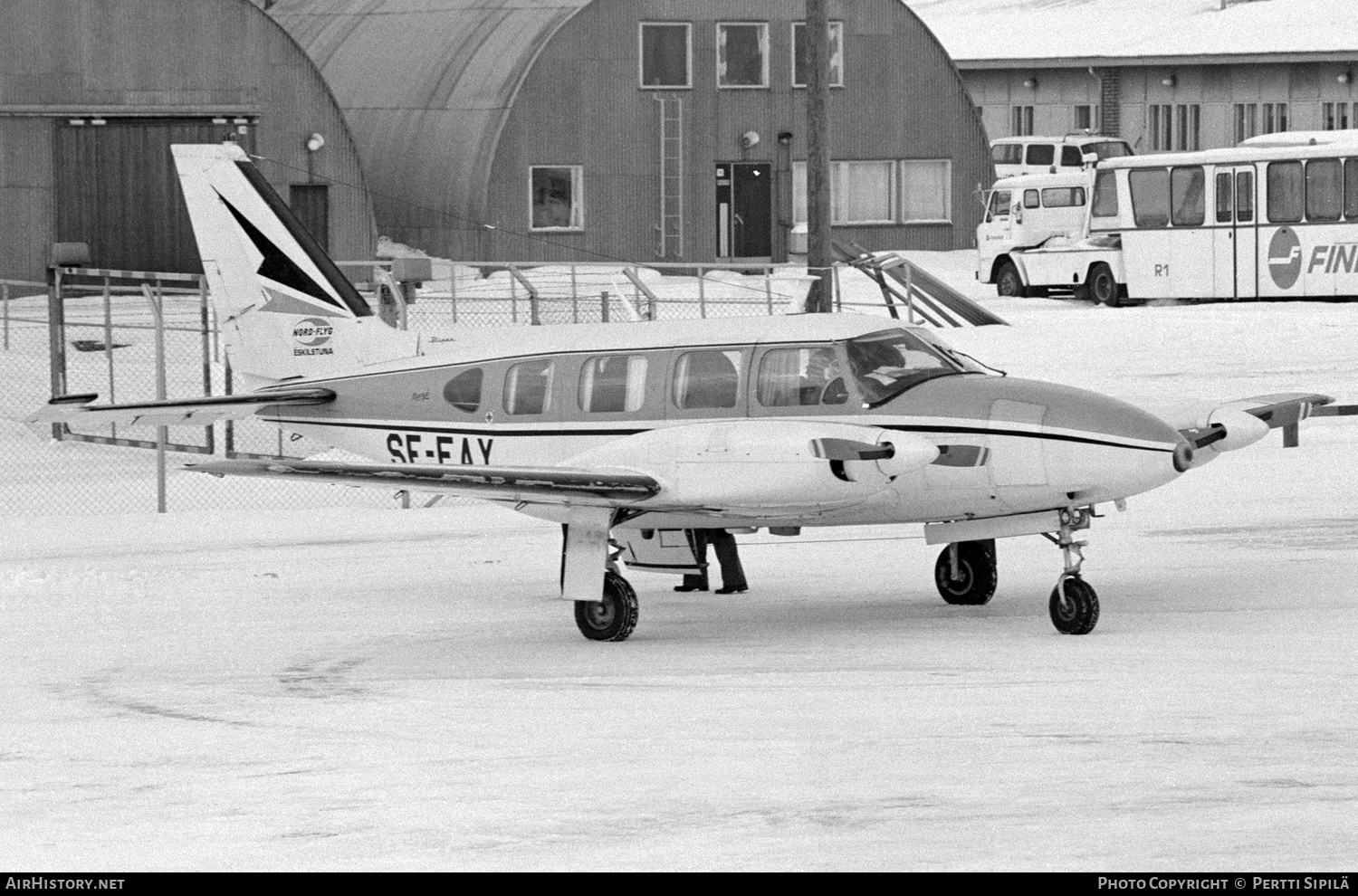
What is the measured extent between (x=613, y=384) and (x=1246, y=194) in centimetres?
2728

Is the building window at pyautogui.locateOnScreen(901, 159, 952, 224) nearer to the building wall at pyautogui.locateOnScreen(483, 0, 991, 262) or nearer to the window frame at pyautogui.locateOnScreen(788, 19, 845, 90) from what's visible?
the building wall at pyautogui.locateOnScreen(483, 0, 991, 262)

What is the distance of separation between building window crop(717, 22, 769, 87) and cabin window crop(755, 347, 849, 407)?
3343cm

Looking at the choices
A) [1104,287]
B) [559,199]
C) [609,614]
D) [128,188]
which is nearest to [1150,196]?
[1104,287]

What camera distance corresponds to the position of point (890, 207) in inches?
1934

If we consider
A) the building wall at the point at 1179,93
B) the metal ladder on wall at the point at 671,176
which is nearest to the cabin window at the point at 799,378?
the metal ladder on wall at the point at 671,176

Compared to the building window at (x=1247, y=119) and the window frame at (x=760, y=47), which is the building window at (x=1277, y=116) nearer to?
the building window at (x=1247, y=119)

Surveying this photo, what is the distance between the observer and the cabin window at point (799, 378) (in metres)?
14.6

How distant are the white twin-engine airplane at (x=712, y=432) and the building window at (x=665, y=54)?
30571 millimetres

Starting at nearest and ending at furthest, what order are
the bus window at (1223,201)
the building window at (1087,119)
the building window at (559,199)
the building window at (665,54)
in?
the bus window at (1223,201) < the building window at (559,199) < the building window at (665,54) < the building window at (1087,119)

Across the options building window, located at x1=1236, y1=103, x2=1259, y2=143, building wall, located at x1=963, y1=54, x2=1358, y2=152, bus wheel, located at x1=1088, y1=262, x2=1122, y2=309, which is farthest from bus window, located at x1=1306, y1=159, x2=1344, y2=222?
building window, located at x1=1236, y1=103, x2=1259, y2=143

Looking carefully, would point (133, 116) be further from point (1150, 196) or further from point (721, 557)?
point (721, 557)

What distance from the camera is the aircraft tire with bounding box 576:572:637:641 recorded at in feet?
47.6

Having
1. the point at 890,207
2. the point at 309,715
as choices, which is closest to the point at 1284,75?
the point at 890,207

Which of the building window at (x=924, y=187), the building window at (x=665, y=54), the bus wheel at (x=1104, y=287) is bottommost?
the bus wheel at (x=1104, y=287)
